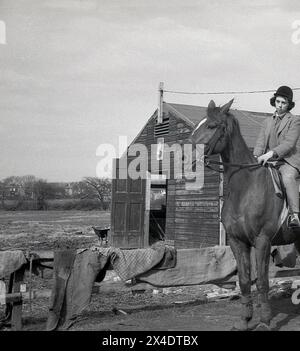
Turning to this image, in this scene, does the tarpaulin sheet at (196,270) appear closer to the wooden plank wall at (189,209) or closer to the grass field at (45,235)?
the wooden plank wall at (189,209)

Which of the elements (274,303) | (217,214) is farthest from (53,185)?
(274,303)

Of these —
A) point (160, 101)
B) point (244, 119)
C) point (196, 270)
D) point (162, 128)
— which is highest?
point (160, 101)

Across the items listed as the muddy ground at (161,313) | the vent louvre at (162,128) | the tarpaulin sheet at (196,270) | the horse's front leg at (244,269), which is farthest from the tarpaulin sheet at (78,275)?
the vent louvre at (162,128)

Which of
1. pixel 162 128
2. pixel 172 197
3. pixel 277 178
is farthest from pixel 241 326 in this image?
pixel 162 128

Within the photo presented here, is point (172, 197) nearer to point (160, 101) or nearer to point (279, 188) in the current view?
point (160, 101)

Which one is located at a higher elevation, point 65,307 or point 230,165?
point 230,165

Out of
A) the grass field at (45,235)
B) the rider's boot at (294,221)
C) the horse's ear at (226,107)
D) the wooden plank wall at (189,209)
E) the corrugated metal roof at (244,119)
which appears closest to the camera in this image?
the horse's ear at (226,107)

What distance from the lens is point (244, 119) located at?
18047 mm

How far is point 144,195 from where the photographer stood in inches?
687

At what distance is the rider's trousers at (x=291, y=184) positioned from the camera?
566cm

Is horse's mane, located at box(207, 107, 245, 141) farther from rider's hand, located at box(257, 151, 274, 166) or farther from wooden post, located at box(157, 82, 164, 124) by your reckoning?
wooden post, located at box(157, 82, 164, 124)

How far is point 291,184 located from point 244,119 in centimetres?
1269
